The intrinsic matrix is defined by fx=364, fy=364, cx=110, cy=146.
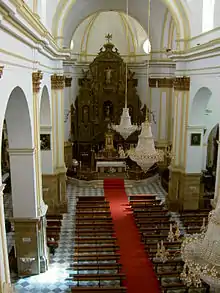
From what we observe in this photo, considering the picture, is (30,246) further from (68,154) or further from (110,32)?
(110,32)

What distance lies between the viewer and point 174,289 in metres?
10.8

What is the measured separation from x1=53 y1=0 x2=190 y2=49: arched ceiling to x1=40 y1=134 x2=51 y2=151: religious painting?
4.35 meters

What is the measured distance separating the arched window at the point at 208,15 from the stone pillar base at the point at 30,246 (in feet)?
30.5

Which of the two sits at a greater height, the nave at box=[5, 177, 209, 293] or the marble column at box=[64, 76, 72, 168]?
the marble column at box=[64, 76, 72, 168]

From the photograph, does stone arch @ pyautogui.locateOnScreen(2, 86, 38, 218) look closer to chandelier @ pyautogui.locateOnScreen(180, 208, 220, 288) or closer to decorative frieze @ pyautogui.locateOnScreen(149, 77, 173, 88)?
chandelier @ pyautogui.locateOnScreen(180, 208, 220, 288)

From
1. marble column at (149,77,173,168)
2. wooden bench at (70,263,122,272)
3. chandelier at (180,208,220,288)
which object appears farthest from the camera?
marble column at (149,77,173,168)

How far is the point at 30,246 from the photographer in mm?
11500

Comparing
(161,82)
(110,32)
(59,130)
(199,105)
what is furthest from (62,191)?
(110,32)

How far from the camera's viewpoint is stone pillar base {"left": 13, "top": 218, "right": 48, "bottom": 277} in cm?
1110

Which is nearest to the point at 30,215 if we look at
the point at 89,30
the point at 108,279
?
the point at 108,279

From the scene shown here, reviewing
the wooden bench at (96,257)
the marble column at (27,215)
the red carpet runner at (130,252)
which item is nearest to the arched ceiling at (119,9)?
the marble column at (27,215)

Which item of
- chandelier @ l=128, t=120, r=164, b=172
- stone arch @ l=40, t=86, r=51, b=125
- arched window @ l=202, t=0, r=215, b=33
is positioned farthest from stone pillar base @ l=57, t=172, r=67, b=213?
arched window @ l=202, t=0, r=215, b=33

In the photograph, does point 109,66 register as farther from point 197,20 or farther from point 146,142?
point 146,142

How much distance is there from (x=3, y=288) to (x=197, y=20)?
12626 millimetres
